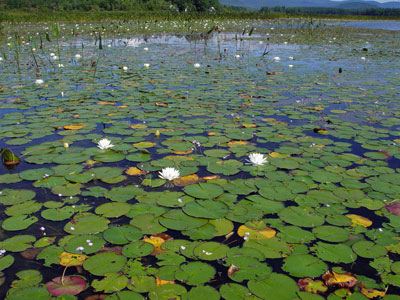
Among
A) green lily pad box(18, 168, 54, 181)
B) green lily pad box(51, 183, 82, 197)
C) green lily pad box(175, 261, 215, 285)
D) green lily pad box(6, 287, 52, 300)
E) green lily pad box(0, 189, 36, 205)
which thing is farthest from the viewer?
green lily pad box(18, 168, 54, 181)

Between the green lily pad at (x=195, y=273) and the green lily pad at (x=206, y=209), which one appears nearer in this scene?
the green lily pad at (x=195, y=273)

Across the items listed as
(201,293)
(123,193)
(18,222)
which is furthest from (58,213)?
(201,293)

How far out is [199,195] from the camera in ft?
7.54

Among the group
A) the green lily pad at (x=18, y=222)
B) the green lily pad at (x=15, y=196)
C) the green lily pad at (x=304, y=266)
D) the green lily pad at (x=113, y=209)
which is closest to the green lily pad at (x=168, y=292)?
the green lily pad at (x=304, y=266)

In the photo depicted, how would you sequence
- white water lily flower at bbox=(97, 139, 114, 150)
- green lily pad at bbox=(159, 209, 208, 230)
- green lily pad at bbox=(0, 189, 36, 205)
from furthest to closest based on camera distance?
white water lily flower at bbox=(97, 139, 114, 150) < green lily pad at bbox=(0, 189, 36, 205) < green lily pad at bbox=(159, 209, 208, 230)

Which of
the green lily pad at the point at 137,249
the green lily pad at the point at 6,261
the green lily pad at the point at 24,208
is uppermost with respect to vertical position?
the green lily pad at the point at 24,208

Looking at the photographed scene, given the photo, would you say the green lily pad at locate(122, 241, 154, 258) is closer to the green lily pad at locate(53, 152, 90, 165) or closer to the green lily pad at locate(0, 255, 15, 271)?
the green lily pad at locate(0, 255, 15, 271)

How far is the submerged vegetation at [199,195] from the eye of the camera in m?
1.60

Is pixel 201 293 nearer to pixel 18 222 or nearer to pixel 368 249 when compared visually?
pixel 368 249

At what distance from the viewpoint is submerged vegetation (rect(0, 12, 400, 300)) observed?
160 cm

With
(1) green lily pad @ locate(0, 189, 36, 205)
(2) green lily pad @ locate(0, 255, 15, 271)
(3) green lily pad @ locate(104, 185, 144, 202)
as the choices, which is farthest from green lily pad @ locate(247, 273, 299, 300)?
(1) green lily pad @ locate(0, 189, 36, 205)

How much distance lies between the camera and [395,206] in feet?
7.24

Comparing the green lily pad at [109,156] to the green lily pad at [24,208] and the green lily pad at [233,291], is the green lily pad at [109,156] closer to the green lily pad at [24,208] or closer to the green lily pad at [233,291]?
the green lily pad at [24,208]

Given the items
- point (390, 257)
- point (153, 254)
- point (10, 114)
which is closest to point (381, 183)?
point (390, 257)
